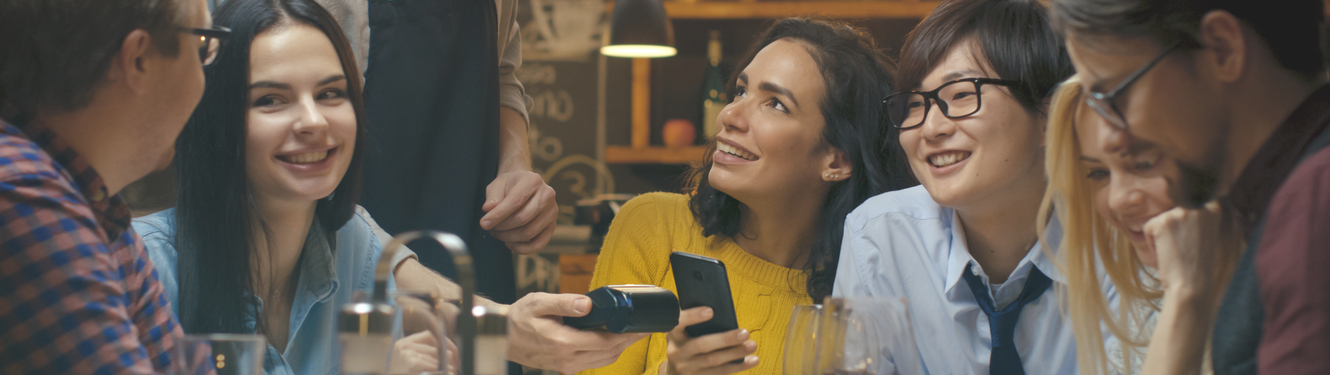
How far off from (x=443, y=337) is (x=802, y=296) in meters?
1.19

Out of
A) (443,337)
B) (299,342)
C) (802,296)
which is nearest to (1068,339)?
(802,296)

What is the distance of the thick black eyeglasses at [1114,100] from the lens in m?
0.67

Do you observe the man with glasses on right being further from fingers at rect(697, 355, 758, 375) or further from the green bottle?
the green bottle

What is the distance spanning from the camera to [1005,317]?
1.28m

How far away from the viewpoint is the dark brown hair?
0.65 metres

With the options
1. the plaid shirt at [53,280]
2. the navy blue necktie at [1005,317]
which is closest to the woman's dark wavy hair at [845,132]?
the navy blue necktie at [1005,317]

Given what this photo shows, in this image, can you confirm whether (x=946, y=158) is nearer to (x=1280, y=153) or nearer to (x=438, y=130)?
(x=1280, y=153)

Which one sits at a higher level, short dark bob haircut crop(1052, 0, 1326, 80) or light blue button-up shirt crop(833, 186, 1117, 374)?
short dark bob haircut crop(1052, 0, 1326, 80)

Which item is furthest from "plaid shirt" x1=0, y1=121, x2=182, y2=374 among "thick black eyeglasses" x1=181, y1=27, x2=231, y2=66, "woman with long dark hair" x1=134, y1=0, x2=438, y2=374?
"woman with long dark hair" x1=134, y1=0, x2=438, y2=374

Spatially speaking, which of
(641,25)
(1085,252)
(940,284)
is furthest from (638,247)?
(641,25)

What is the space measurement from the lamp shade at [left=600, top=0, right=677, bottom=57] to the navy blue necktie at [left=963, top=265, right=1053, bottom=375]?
1.93 m

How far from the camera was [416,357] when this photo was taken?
2.01ft

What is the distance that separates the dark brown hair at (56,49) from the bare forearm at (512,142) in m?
0.94

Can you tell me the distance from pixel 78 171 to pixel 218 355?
0.22m
